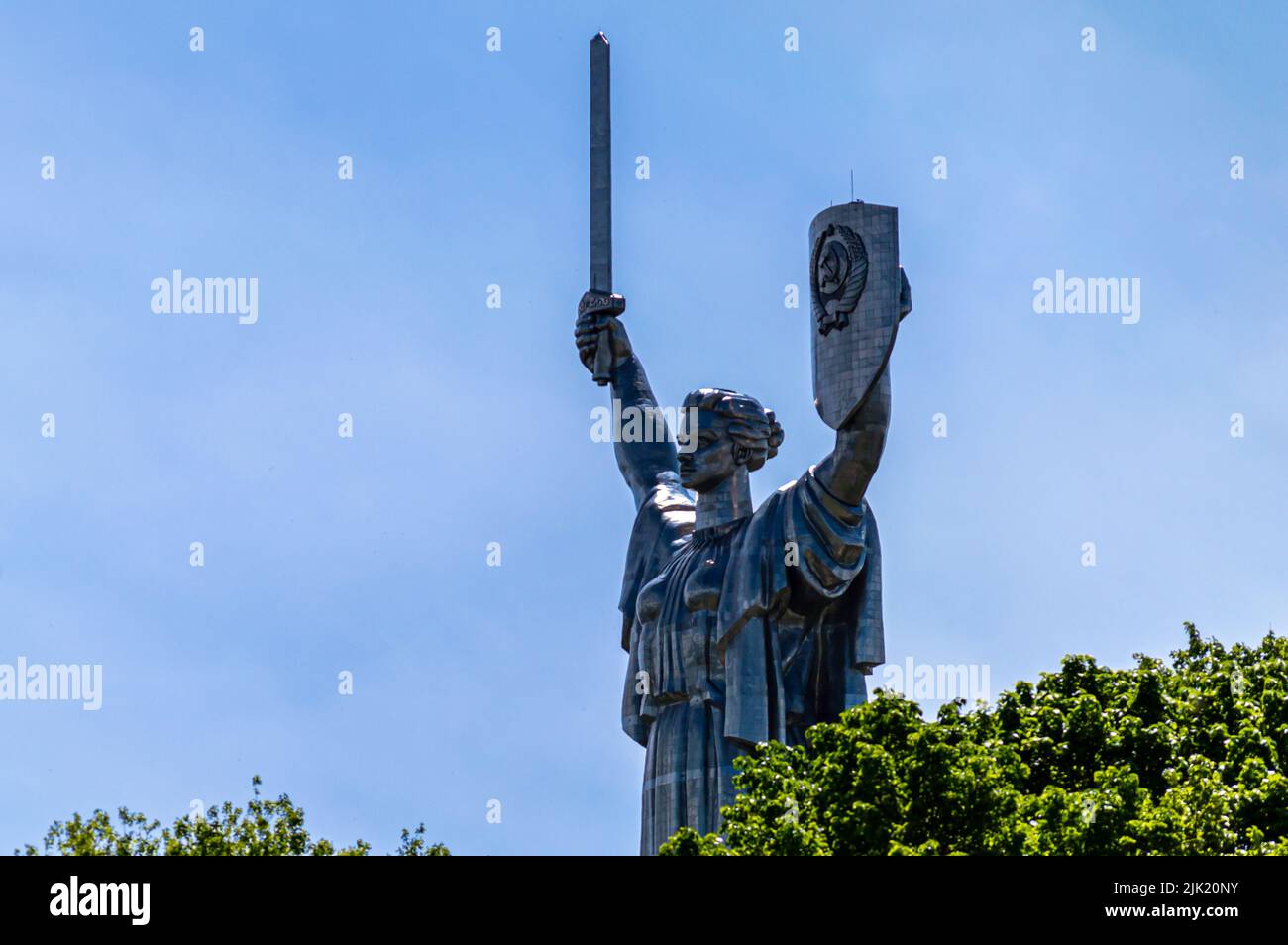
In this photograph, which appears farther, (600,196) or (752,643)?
(600,196)

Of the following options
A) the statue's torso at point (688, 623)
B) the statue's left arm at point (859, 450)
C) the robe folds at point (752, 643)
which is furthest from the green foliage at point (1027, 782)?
the statue's left arm at point (859, 450)

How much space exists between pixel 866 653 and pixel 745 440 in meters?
2.82

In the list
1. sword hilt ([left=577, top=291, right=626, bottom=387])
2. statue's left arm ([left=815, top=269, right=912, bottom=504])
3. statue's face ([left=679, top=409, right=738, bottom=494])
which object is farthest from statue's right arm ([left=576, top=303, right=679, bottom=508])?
statue's left arm ([left=815, top=269, right=912, bottom=504])

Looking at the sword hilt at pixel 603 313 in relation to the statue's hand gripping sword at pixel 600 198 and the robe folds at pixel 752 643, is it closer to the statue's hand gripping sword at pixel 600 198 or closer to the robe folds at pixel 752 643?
the statue's hand gripping sword at pixel 600 198

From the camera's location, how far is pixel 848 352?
26.4 m

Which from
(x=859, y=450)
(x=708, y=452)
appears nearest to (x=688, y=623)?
(x=708, y=452)

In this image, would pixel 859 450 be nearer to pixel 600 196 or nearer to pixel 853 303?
pixel 853 303

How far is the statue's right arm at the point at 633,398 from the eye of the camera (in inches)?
1241

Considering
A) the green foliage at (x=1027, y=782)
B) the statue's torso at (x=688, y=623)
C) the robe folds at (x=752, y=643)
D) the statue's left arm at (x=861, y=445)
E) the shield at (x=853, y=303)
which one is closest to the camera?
the green foliage at (x=1027, y=782)

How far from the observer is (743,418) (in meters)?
29.5

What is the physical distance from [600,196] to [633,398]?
232 cm
